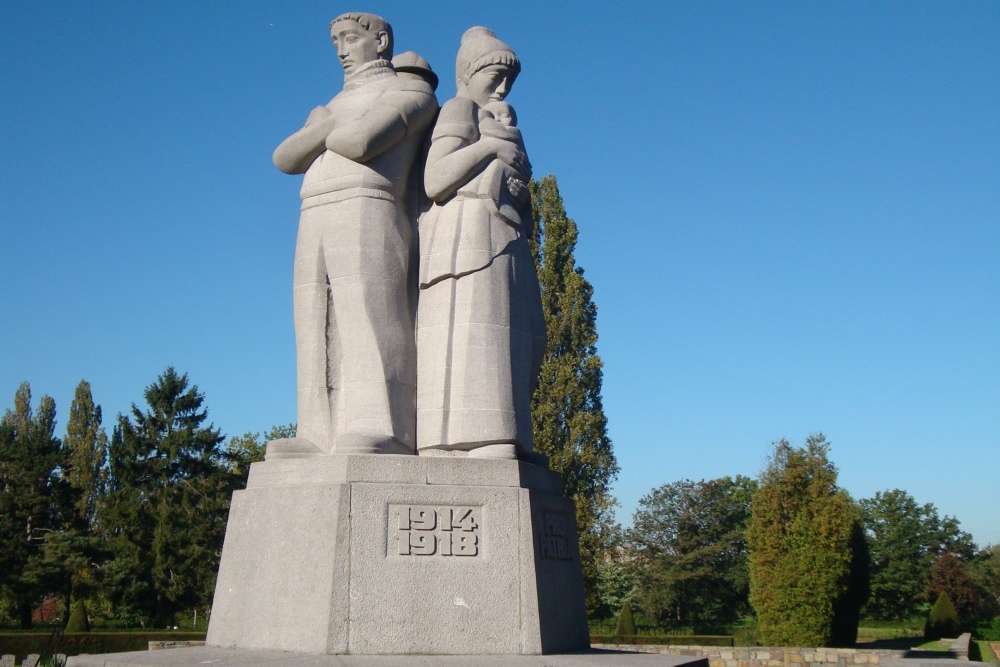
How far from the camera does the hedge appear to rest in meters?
23.0

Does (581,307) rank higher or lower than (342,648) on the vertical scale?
higher

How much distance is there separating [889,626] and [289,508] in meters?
46.5

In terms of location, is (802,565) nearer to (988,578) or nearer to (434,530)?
(434,530)

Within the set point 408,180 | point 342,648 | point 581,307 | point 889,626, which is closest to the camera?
point 342,648

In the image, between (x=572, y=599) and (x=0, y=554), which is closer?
(x=572, y=599)

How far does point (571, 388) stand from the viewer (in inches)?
1109

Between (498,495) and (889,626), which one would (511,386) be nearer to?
(498,495)

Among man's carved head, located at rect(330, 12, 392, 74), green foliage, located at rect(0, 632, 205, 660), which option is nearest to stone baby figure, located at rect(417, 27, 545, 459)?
man's carved head, located at rect(330, 12, 392, 74)

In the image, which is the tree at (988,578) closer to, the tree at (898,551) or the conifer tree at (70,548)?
the tree at (898,551)

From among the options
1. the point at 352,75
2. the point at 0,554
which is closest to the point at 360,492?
the point at 352,75

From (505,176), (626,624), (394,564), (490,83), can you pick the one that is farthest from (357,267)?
(626,624)

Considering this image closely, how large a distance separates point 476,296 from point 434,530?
5.73 ft

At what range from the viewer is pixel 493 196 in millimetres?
7188

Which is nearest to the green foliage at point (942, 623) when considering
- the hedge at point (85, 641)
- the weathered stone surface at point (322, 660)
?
the hedge at point (85, 641)
